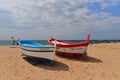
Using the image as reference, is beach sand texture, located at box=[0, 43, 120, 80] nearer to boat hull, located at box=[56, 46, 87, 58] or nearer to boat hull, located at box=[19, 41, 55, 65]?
boat hull, located at box=[19, 41, 55, 65]

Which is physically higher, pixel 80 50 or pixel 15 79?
pixel 80 50

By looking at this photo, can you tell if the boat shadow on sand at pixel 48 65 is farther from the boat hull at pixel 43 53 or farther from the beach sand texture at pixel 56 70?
the boat hull at pixel 43 53

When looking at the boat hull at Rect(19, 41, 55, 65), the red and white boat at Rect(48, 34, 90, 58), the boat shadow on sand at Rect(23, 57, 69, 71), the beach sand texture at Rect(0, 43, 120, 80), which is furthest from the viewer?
the red and white boat at Rect(48, 34, 90, 58)

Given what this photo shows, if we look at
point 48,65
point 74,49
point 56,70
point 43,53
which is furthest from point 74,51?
point 56,70

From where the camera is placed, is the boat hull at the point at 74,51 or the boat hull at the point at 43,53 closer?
the boat hull at the point at 43,53

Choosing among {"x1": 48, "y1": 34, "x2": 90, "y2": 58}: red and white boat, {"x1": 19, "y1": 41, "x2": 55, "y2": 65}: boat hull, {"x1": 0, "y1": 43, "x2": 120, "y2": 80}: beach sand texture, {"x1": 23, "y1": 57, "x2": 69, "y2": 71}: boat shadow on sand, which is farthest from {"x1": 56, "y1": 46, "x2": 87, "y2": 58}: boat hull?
{"x1": 19, "y1": 41, "x2": 55, "y2": 65}: boat hull

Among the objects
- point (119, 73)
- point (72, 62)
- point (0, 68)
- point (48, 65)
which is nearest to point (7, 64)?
point (0, 68)

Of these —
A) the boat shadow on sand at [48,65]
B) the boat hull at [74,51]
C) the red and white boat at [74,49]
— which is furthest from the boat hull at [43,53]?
the boat hull at [74,51]

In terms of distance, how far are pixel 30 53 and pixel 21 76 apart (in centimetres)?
300

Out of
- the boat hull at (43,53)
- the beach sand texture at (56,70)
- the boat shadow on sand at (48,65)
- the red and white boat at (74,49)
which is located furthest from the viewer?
the red and white boat at (74,49)

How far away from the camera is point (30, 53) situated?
12789 mm

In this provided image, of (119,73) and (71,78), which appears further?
(119,73)

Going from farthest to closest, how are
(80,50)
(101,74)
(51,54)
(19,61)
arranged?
(80,50)
(19,61)
(51,54)
(101,74)

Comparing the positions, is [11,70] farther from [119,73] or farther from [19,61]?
[119,73]
